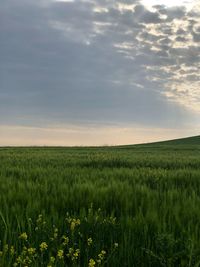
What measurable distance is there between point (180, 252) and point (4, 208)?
2.12 m

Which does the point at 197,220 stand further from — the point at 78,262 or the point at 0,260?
the point at 0,260

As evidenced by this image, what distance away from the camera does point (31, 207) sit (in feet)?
13.5

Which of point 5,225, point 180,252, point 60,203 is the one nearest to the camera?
point 180,252

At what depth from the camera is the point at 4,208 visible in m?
4.25

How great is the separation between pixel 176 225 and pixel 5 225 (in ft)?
5.34

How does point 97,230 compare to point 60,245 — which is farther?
point 97,230

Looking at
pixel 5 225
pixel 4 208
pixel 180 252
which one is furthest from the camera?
pixel 4 208

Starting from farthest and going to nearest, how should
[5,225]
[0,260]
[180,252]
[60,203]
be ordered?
[60,203]
[5,225]
[180,252]
[0,260]

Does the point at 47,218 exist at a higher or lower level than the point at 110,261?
higher

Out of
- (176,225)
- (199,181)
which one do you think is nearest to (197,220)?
(176,225)

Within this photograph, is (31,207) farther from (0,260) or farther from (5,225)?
(0,260)

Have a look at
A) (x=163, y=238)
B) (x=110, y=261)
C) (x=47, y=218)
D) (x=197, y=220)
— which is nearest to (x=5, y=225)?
(x=47, y=218)

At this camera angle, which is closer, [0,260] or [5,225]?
[0,260]

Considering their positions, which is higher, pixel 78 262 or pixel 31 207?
pixel 31 207
